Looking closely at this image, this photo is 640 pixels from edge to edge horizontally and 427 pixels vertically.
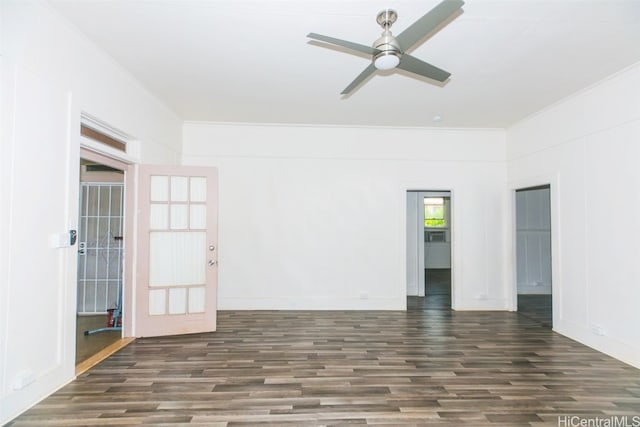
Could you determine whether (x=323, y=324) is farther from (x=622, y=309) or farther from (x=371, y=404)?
(x=622, y=309)

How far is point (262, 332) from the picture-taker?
161 inches

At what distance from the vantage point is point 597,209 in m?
3.67

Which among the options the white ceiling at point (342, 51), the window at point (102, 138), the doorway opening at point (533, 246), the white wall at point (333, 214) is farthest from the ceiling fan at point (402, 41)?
the doorway opening at point (533, 246)

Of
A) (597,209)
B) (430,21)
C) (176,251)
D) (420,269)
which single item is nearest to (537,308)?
(420,269)

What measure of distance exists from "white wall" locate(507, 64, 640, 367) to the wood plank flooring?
13.2 inches

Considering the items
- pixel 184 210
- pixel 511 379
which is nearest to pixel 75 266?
pixel 184 210

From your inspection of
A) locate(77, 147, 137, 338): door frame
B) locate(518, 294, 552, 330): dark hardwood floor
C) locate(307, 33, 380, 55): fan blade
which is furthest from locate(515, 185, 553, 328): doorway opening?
locate(77, 147, 137, 338): door frame

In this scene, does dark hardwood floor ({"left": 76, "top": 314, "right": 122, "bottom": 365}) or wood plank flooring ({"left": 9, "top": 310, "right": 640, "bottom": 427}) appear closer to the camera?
wood plank flooring ({"left": 9, "top": 310, "right": 640, "bottom": 427})

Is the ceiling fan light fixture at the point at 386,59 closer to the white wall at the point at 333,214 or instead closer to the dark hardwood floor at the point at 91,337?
the white wall at the point at 333,214

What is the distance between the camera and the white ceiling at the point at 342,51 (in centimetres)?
246

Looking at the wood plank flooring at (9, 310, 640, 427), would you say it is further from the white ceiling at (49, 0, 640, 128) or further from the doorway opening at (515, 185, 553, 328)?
the white ceiling at (49, 0, 640, 128)

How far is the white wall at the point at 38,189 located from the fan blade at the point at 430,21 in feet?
8.54

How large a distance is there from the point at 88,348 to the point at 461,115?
18.1 feet

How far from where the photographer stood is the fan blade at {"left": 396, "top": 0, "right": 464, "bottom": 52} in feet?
6.02
